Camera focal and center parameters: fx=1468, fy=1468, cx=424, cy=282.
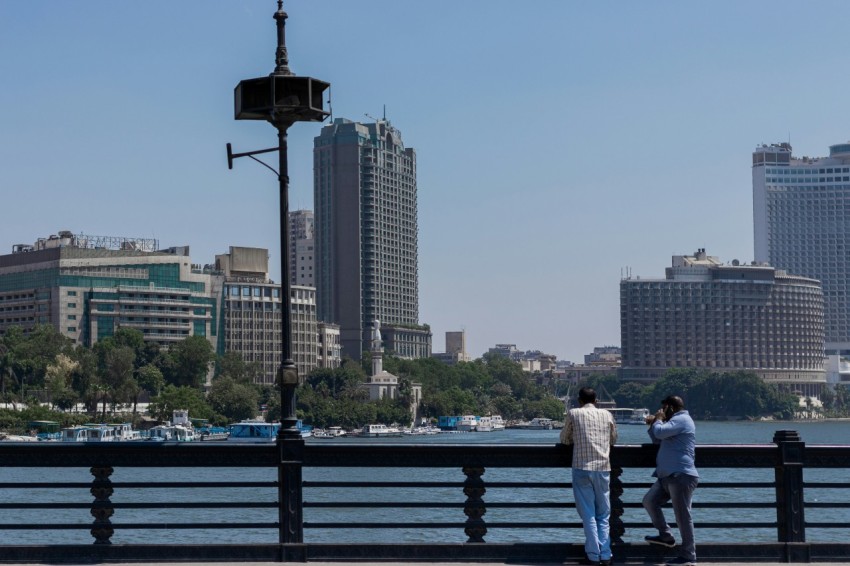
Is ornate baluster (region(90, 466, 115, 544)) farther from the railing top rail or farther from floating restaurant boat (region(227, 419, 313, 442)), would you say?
floating restaurant boat (region(227, 419, 313, 442))

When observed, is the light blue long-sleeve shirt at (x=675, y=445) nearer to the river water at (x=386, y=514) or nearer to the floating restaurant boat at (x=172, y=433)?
the river water at (x=386, y=514)

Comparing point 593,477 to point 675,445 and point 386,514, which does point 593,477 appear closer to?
point 675,445

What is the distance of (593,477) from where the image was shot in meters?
19.8

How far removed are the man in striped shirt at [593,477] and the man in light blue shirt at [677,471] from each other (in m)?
0.66

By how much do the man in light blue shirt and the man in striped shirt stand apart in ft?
2.17

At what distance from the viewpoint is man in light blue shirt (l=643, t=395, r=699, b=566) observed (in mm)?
19797

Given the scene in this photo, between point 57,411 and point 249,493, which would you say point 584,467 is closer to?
point 249,493

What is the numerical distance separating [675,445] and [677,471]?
1.17ft

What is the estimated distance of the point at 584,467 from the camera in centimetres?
1981

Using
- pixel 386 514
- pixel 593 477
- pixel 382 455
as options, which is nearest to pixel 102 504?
pixel 382 455

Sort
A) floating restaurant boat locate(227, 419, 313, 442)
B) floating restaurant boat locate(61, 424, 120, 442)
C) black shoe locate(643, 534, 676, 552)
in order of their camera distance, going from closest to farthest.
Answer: black shoe locate(643, 534, 676, 552) → floating restaurant boat locate(61, 424, 120, 442) → floating restaurant boat locate(227, 419, 313, 442)

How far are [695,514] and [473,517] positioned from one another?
158 feet

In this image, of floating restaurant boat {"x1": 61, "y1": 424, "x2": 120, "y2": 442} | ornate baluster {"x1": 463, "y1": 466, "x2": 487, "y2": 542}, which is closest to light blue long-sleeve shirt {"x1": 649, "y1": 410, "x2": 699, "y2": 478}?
ornate baluster {"x1": 463, "y1": 466, "x2": 487, "y2": 542}

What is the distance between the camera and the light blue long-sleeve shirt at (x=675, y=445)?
19.8 m
